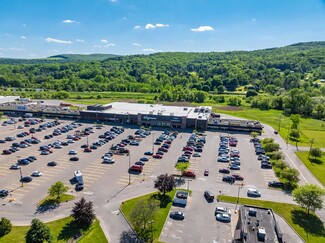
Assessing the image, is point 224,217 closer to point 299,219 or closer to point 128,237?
point 299,219

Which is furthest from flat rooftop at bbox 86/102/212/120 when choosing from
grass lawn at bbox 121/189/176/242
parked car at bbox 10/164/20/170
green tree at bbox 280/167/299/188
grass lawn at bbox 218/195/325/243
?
grass lawn at bbox 121/189/176/242

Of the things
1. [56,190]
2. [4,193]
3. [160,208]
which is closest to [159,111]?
[160,208]

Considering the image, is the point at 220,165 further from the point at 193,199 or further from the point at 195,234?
the point at 195,234

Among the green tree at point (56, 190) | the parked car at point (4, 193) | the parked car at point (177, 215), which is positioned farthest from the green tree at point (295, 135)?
the parked car at point (4, 193)

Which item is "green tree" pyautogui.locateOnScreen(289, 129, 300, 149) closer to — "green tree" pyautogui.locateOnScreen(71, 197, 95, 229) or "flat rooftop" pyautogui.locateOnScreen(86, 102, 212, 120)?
"flat rooftop" pyautogui.locateOnScreen(86, 102, 212, 120)

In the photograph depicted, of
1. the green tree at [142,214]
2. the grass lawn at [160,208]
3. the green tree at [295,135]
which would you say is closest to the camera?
the green tree at [142,214]

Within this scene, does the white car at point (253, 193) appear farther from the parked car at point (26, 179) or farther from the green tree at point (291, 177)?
the parked car at point (26, 179)

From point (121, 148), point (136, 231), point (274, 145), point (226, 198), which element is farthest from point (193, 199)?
point (274, 145)
